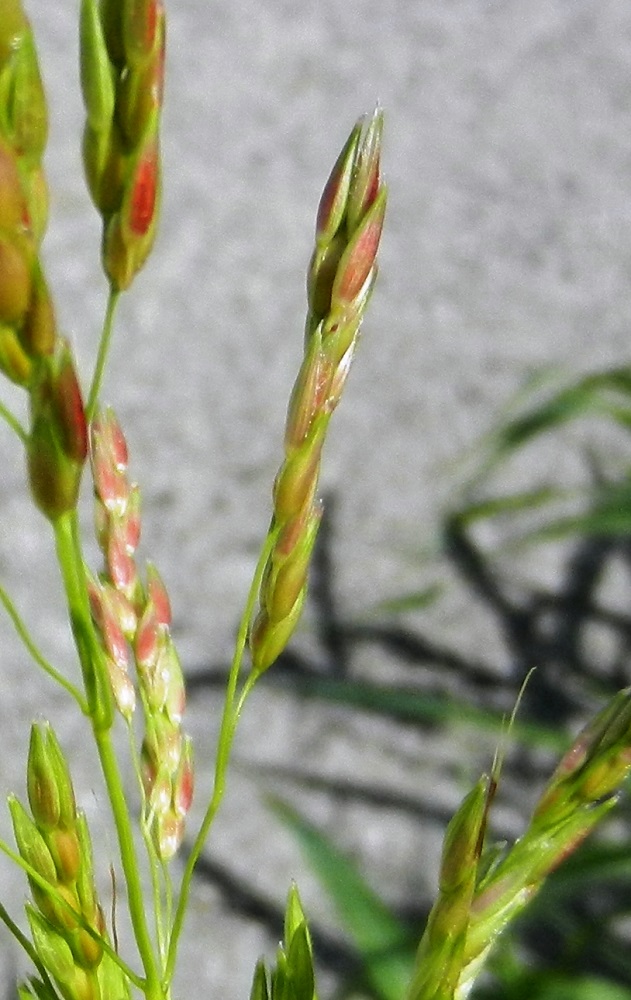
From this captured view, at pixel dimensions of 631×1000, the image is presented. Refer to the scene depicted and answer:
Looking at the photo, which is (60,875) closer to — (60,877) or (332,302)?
(60,877)

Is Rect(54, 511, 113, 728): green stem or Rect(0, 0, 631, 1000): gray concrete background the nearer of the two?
Rect(54, 511, 113, 728): green stem

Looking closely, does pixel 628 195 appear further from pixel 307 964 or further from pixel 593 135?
pixel 307 964

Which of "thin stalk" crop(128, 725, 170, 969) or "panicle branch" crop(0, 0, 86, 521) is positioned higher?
"panicle branch" crop(0, 0, 86, 521)

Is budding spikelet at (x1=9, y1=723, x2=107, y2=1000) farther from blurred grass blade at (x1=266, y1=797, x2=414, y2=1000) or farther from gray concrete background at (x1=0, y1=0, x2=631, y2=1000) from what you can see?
gray concrete background at (x1=0, y1=0, x2=631, y2=1000)

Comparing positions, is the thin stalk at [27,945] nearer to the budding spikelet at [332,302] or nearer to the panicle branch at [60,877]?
the panicle branch at [60,877]

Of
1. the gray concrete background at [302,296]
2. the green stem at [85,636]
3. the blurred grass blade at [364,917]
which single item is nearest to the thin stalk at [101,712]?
the green stem at [85,636]

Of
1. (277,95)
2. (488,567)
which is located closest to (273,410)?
(488,567)

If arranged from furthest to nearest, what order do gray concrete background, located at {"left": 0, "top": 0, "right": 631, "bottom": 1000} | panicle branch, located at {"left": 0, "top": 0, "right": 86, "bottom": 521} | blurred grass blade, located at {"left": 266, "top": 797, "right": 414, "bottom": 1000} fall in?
gray concrete background, located at {"left": 0, "top": 0, "right": 631, "bottom": 1000} < blurred grass blade, located at {"left": 266, "top": 797, "right": 414, "bottom": 1000} < panicle branch, located at {"left": 0, "top": 0, "right": 86, "bottom": 521}

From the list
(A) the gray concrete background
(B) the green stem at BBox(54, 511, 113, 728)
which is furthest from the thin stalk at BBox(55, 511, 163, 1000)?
(A) the gray concrete background
